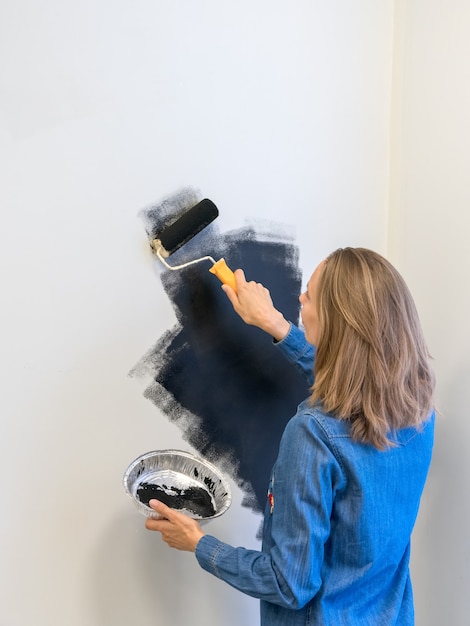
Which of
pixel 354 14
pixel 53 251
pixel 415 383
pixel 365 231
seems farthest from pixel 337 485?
pixel 354 14

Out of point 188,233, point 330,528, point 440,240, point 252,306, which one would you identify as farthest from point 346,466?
point 440,240

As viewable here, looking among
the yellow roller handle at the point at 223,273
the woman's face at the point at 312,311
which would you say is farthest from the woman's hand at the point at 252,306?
the woman's face at the point at 312,311

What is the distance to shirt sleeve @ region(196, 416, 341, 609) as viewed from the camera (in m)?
0.86

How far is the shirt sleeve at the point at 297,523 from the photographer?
0.86 metres

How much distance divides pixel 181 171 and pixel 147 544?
76 centimetres

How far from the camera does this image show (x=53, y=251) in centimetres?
101

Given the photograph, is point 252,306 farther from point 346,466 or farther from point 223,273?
point 346,466

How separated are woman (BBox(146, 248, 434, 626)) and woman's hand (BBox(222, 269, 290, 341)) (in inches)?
7.9

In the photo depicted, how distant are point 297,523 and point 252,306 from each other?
45 centimetres

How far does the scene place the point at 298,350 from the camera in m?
1.19

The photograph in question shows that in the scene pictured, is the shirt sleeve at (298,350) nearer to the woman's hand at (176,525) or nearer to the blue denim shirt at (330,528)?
the blue denim shirt at (330,528)

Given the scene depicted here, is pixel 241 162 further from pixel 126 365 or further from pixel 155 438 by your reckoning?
pixel 155 438

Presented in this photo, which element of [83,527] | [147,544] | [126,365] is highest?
[126,365]

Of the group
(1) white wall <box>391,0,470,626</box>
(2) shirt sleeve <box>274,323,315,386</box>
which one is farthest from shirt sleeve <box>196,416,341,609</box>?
(1) white wall <box>391,0,470,626</box>
